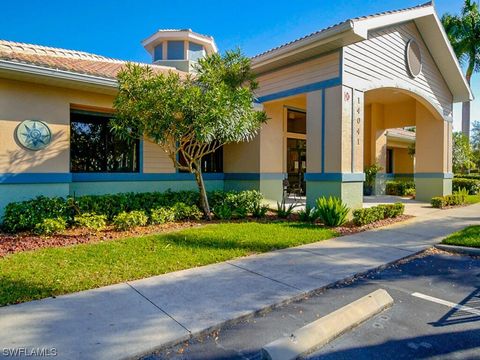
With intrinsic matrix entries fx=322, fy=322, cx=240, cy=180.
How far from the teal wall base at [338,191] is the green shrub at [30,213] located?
6965 mm

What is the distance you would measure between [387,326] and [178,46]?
63.0 feet

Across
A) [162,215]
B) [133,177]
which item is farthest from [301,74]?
[133,177]

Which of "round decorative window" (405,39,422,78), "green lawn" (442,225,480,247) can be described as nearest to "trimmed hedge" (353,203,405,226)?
"green lawn" (442,225,480,247)

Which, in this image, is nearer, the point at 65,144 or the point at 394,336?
the point at 394,336

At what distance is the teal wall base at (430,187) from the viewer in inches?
585

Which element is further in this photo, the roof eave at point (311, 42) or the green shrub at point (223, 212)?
the green shrub at point (223, 212)

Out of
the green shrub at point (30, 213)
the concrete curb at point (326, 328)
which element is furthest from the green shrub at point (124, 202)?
the concrete curb at point (326, 328)

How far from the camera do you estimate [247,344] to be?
3.15m

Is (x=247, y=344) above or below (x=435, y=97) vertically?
below

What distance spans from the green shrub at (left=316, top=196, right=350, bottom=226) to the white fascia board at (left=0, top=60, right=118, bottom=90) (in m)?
6.61

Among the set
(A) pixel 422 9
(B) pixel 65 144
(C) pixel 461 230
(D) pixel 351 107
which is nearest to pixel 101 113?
(B) pixel 65 144

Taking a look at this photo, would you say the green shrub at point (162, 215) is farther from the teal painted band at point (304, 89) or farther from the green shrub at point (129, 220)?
the teal painted band at point (304, 89)

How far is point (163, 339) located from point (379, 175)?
57.7 ft

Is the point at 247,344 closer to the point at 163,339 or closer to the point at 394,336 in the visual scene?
the point at 163,339
